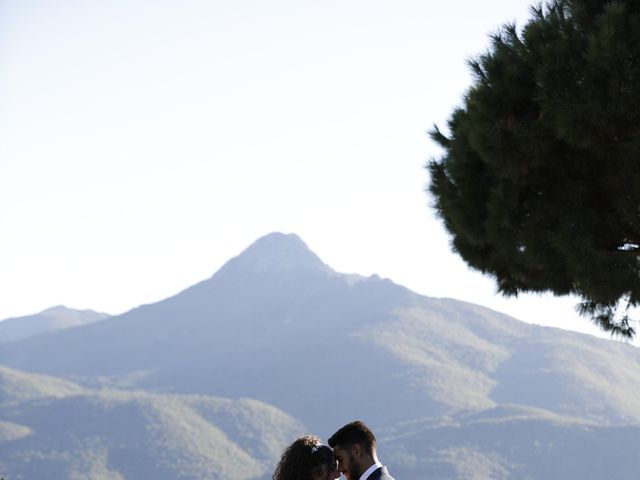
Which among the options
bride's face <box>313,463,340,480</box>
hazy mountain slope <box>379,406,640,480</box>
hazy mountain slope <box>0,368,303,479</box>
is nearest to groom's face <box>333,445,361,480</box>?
bride's face <box>313,463,340,480</box>

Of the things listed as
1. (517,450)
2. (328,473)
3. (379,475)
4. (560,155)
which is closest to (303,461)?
(328,473)

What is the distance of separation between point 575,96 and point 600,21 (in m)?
0.60

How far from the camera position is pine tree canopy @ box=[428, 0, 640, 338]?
28.1 ft

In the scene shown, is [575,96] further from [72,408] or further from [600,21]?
[72,408]

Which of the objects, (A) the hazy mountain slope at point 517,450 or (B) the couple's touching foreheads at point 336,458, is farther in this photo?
(A) the hazy mountain slope at point 517,450

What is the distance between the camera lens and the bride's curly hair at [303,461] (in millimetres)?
4809

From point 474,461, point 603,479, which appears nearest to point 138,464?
Answer: point 474,461

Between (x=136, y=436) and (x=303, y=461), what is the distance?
564 ft

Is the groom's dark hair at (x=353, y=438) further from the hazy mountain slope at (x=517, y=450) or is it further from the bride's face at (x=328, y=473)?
the hazy mountain slope at (x=517, y=450)

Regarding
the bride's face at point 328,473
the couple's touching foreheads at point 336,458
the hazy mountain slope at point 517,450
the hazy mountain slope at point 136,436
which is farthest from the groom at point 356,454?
the hazy mountain slope at point 136,436

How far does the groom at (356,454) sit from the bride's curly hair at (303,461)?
0.90 feet

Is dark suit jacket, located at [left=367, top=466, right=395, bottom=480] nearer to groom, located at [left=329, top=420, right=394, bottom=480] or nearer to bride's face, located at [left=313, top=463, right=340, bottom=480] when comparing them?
groom, located at [left=329, top=420, right=394, bottom=480]

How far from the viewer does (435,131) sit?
10508 mm

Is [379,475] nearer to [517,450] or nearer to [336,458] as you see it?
[336,458]
